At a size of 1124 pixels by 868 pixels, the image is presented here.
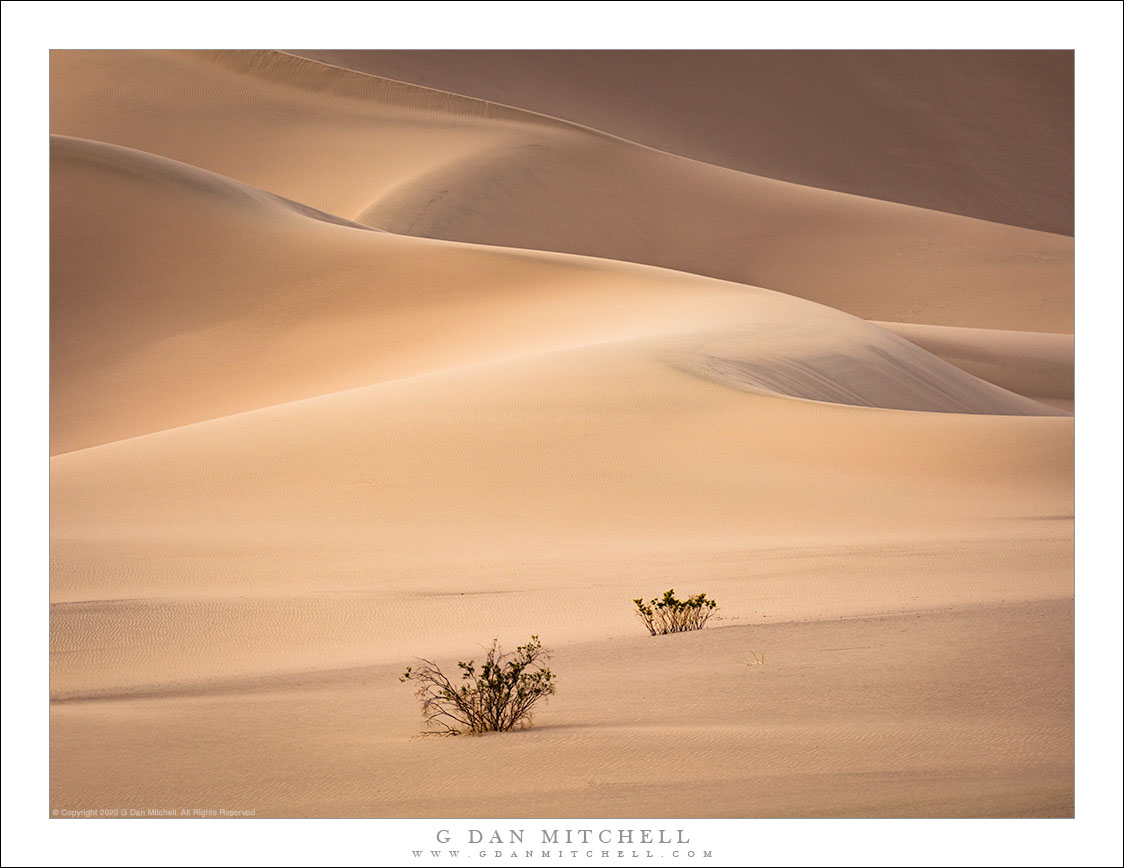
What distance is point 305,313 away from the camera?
22109mm

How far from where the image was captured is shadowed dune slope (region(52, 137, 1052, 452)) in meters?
19.0

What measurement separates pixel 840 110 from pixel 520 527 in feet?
179

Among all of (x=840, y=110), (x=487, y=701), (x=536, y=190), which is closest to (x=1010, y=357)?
(x=536, y=190)

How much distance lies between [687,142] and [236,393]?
4095cm

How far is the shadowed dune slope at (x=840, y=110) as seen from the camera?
57344 millimetres

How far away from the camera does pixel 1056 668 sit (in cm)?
580

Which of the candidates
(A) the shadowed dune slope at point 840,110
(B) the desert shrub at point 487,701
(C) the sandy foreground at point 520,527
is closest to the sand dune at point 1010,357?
(C) the sandy foreground at point 520,527

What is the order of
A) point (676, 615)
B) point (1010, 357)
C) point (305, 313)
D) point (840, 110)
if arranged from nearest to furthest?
point (676, 615), point (305, 313), point (1010, 357), point (840, 110)

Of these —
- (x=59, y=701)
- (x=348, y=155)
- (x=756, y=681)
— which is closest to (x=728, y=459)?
(x=756, y=681)

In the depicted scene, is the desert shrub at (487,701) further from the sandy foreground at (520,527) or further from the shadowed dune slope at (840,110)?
the shadowed dune slope at (840,110)

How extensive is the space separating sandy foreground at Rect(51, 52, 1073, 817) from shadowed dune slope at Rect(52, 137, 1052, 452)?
0.08 meters

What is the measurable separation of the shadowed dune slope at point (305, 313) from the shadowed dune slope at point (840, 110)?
3066 centimetres

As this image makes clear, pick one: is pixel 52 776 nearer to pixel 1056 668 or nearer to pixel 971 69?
pixel 1056 668

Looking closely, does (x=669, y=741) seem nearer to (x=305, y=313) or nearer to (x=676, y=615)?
(x=676, y=615)
